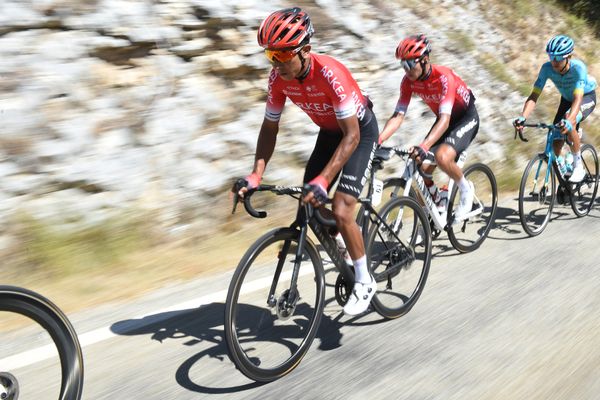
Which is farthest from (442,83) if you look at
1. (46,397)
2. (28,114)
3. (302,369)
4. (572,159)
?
(46,397)

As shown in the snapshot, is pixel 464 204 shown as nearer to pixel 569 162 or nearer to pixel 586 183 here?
pixel 569 162

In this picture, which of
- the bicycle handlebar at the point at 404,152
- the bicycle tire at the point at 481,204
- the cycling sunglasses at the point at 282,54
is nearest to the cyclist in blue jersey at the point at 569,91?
the bicycle tire at the point at 481,204

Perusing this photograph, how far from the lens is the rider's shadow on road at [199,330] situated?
→ 14.5 ft

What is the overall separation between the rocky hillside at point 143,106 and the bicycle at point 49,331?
9.23 ft

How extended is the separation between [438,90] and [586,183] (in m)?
3.48

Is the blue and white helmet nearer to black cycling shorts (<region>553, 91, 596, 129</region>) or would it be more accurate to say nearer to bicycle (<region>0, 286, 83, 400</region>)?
black cycling shorts (<region>553, 91, 596, 129</region>)

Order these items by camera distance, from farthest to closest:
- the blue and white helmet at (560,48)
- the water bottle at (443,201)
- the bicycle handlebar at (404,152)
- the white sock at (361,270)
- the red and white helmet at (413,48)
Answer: the blue and white helmet at (560,48)
the water bottle at (443,201)
the red and white helmet at (413,48)
the bicycle handlebar at (404,152)
the white sock at (361,270)

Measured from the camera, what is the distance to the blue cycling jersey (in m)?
7.88

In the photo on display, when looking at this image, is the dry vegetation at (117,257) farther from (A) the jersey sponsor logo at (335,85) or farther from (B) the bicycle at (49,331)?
A: (A) the jersey sponsor logo at (335,85)

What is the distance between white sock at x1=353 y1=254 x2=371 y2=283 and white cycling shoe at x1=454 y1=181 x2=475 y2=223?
2.48 meters

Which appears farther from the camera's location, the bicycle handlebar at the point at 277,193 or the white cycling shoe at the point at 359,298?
the white cycling shoe at the point at 359,298

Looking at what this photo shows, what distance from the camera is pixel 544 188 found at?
787 cm

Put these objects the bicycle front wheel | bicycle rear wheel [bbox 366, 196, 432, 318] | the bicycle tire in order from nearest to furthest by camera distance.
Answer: the bicycle front wheel, bicycle rear wheel [bbox 366, 196, 432, 318], the bicycle tire

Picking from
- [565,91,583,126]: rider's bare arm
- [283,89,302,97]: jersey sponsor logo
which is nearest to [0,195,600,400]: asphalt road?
[283,89,302,97]: jersey sponsor logo
